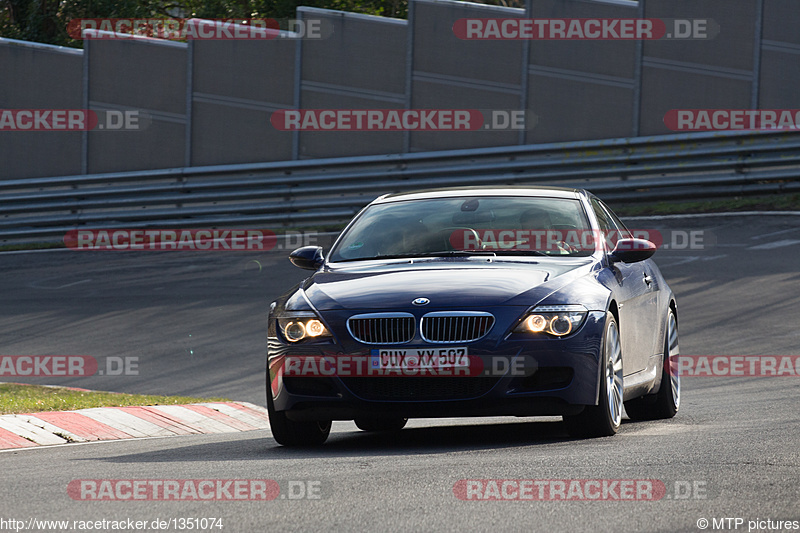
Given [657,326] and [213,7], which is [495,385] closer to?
[657,326]

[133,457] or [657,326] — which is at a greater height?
[657,326]

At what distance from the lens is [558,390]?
655 cm

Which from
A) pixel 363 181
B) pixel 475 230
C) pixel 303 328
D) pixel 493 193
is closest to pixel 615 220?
pixel 493 193

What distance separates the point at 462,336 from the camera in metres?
6.57

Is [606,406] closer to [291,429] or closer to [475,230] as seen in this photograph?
[475,230]

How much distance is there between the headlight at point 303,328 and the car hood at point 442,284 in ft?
0.31

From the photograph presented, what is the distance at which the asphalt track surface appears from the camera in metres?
4.73

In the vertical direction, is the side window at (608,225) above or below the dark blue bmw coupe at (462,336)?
above

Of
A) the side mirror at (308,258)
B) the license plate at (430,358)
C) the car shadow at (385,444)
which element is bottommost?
the car shadow at (385,444)

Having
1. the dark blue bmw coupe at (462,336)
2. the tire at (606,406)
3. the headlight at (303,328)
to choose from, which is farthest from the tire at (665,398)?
the headlight at (303,328)

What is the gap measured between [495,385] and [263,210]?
15.3 m

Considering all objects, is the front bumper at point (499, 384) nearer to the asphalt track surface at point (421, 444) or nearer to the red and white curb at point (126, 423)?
the asphalt track surface at point (421, 444)

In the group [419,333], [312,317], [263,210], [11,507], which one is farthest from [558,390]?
[263,210]

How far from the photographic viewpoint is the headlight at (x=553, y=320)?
21.5 feet
